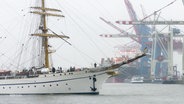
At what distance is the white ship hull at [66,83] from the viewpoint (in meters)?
79.9

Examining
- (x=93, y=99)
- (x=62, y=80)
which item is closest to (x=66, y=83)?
(x=62, y=80)

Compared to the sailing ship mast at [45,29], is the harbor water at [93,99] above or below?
below

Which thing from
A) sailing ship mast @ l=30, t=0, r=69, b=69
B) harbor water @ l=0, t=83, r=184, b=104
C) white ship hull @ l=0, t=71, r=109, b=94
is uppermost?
sailing ship mast @ l=30, t=0, r=69, b=69

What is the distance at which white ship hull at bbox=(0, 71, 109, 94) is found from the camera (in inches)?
3147

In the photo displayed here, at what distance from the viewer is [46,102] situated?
65.1 meters

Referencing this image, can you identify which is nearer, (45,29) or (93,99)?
(93,99)

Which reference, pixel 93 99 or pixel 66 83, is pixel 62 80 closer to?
pixel 66 83

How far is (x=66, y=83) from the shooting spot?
8012 centimetres

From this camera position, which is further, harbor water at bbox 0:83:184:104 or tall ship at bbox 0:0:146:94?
tall ship at bbox 0:0:146:94

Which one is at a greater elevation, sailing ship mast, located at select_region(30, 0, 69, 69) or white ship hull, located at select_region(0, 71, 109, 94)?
sailing ship mast, located at select_region(30, 0, 69, 69)

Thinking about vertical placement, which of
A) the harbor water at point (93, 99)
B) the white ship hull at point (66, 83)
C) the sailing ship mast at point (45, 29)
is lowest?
the harbor water at point (93, 99)

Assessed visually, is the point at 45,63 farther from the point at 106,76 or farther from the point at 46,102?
the point at 46,102

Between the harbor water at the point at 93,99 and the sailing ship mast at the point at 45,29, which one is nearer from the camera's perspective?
the harbor water at the point at 93,99

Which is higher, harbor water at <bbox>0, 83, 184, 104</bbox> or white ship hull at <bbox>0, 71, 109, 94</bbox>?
white ship hull at <bbox>0, 71, 109, 94</bbox>
